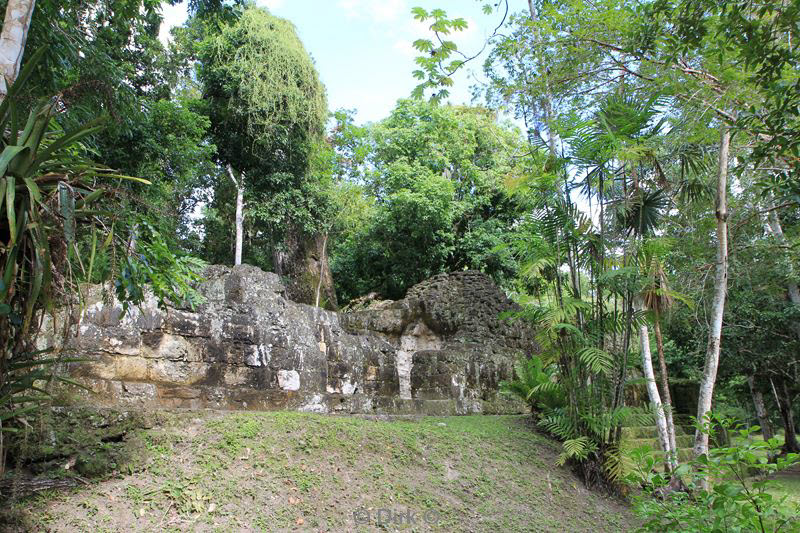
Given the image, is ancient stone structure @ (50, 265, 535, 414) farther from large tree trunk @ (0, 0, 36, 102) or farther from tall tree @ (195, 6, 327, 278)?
tall tree @ (195, 6, 327, 278)

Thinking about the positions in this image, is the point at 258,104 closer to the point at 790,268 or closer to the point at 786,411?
the point at 790,268

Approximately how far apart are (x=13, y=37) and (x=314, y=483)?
3.89 meters

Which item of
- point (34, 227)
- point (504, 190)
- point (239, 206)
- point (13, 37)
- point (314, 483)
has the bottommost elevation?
point (314, 483)

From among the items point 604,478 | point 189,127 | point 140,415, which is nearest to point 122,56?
point 189,127

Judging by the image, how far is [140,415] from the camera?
4.41m

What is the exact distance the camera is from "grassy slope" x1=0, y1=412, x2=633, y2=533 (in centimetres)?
364

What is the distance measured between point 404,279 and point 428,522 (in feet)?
39.5

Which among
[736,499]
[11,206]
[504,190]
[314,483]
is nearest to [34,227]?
[11,206]

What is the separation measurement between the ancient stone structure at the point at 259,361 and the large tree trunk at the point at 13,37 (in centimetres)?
157

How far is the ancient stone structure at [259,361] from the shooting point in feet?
17.2

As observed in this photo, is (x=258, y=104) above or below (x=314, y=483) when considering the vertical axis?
above

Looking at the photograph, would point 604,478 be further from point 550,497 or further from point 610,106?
point 610,106

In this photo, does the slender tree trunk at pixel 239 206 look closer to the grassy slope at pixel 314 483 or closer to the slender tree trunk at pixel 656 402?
the grassy slope at pixel 314 483

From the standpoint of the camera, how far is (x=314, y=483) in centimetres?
459
